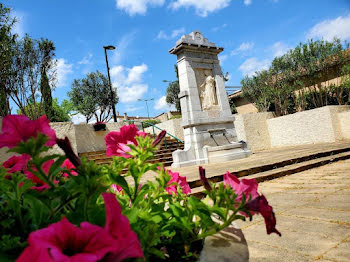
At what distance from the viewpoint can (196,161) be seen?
7848mm

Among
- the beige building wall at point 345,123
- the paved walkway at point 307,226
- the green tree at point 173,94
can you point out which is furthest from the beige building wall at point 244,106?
the paved walkway at point 307,226

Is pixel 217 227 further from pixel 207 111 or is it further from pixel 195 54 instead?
pixel 195 54

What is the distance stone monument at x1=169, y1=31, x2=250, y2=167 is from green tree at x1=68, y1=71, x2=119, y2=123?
1831 cm

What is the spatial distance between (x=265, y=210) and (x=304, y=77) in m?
20.9

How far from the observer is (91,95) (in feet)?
83.8

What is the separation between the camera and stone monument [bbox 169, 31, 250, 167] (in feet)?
26.0

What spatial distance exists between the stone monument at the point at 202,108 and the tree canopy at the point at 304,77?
10592mm

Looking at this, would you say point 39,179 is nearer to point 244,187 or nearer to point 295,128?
point 244,187

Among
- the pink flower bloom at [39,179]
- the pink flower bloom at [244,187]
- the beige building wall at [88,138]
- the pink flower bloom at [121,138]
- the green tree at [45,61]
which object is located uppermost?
the green tree at [45,61]

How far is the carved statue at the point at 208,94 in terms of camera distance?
27.9ft

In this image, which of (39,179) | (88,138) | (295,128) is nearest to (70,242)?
(39,179)

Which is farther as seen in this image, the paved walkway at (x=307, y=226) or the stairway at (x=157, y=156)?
the stairway at (x=157, y=156)

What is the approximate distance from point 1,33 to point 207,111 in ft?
33.7

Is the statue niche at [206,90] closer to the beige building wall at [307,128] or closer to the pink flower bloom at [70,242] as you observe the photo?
the beige building wall at [307,128]
